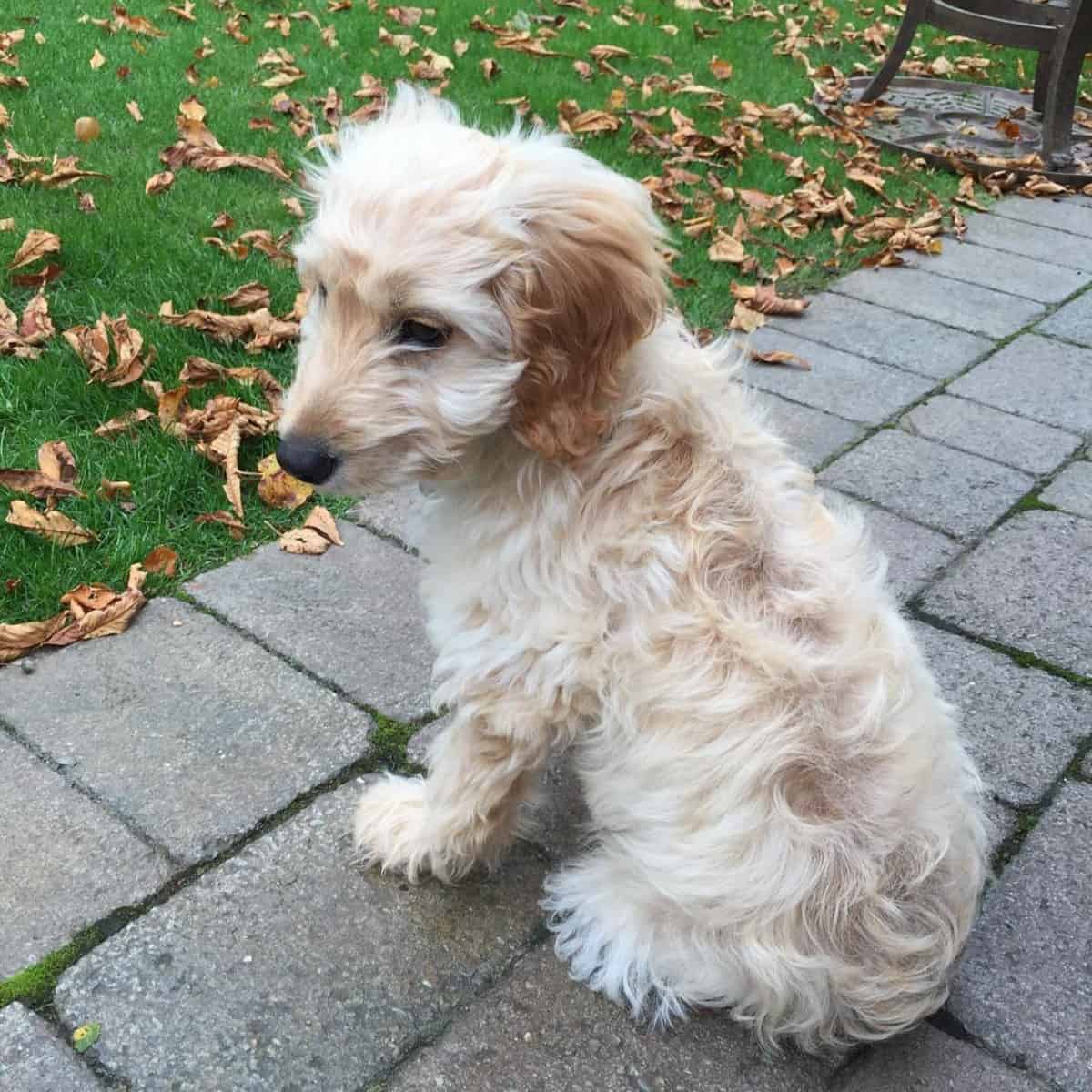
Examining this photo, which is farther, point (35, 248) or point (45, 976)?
point (35, 248)

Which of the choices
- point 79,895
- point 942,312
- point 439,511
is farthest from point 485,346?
point 942,312

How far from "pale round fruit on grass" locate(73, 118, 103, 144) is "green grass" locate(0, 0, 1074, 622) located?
0.05m

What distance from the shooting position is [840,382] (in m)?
4.62

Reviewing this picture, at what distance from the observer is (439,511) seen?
7.61 ft

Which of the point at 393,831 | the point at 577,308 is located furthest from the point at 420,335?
the point at 393,831

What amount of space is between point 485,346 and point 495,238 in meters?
0.19

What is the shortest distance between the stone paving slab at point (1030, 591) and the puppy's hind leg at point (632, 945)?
1630 millimetres

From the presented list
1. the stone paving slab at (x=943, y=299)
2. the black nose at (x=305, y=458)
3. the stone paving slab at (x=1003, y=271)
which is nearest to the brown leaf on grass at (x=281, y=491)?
the black nose at (x=305, y=458)

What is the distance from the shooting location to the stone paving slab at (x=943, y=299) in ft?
17.2

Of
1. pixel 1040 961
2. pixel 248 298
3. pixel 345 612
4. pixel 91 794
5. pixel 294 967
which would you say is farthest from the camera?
pixel 248 298

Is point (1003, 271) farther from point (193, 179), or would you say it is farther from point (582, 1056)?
point (582, 1056)

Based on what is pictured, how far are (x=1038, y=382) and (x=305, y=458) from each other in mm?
3798

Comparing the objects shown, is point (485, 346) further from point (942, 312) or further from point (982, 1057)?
point (942, 312)

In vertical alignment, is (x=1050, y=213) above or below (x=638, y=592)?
below
